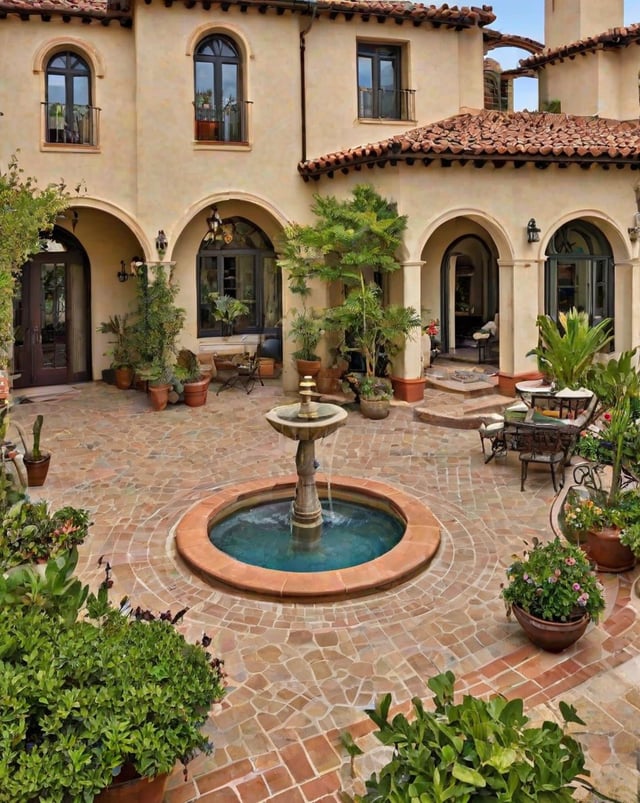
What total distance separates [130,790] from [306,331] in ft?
37.7

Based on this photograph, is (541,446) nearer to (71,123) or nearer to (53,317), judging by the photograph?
(71,123)

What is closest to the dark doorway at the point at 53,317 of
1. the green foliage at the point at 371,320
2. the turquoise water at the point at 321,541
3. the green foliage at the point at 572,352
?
the green foliage at the point at 371,320

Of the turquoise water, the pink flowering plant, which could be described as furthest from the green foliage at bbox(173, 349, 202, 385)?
the pink flowering plant

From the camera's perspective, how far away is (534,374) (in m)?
13.9

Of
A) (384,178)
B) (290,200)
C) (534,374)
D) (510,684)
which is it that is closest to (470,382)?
(534,374)

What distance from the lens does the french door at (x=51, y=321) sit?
1574 cm

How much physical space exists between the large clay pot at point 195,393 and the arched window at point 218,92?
19.6 ft

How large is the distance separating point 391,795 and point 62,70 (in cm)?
1622

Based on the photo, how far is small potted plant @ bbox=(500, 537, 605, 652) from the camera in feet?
14.7

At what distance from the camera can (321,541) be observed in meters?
7.00

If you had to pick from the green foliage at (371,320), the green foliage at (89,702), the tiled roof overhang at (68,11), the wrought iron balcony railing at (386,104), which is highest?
the tiled roof overhang at (68,11)

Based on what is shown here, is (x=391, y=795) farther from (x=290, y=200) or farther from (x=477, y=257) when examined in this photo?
(x=477, y=257)

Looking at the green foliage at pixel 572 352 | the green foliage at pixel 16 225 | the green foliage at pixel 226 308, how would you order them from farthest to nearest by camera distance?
the green foliage at pixel 226 308
the green foliage at pixel 572 352
the green foliage at pixel 16 225

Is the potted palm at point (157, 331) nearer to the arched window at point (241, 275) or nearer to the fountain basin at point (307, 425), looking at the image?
the arched window at point (241, 275)
